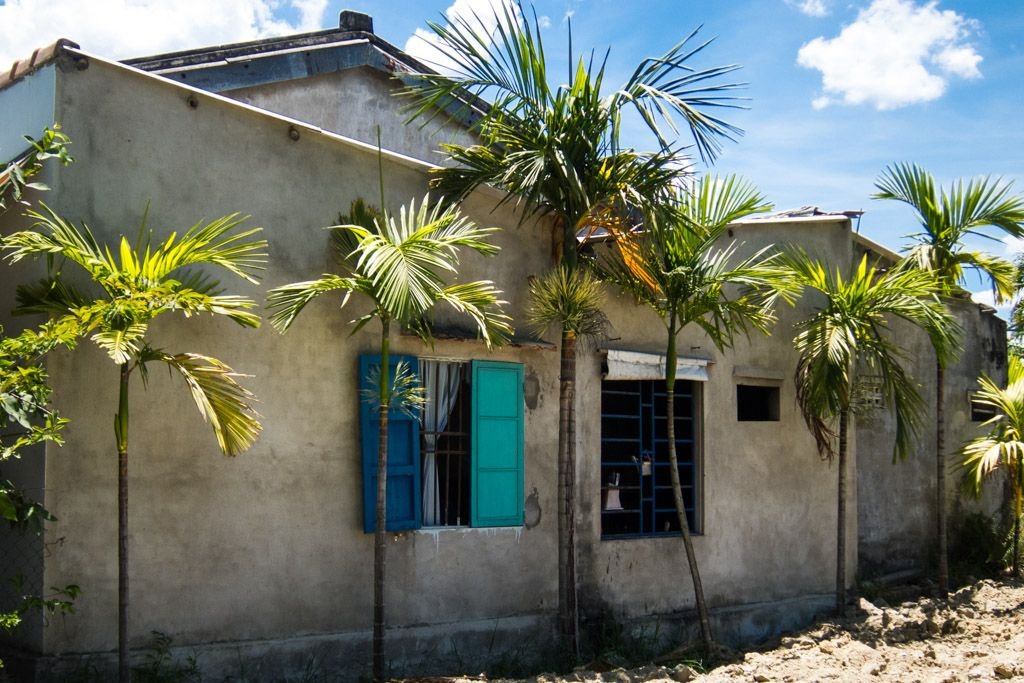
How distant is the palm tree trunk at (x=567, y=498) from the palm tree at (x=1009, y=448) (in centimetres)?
541

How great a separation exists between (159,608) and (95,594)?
0.42 metres

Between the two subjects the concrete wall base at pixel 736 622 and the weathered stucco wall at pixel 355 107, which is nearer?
the concrete wall base at pixel 736 622

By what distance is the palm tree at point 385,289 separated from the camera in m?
6.96

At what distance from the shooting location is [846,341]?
1022cm

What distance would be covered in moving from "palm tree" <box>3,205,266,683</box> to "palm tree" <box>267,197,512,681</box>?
838 millimetres

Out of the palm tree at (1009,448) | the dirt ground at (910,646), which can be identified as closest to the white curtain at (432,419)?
the dirt ground at (910,646)

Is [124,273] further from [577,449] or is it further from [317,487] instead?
[577,449]

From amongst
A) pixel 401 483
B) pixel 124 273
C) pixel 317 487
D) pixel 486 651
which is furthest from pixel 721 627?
pixel 124 273

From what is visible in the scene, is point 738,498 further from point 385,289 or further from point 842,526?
point 385,289

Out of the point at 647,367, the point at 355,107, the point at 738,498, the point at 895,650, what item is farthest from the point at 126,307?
the point at 895,650

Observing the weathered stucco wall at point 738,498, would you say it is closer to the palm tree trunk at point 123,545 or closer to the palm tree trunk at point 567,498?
the palm tree trunk at point 567,498

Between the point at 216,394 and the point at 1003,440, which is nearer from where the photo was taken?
the point at 216,394

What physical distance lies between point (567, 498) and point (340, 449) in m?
1.98

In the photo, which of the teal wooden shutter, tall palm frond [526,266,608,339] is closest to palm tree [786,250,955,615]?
tall palm frond [526,266,608,339]
